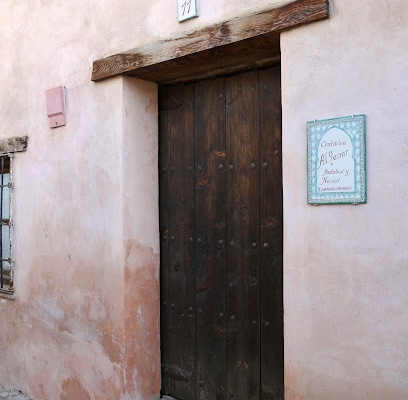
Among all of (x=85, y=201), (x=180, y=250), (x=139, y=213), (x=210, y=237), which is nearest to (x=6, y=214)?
(x=85, y=201)

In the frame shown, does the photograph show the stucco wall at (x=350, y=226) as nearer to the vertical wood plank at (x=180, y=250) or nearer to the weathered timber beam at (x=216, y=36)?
the weathered timber beam at (x=216, y=36)

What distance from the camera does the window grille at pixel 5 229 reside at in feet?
14.4

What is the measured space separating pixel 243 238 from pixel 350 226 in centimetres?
87

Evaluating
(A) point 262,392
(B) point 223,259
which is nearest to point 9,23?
(B) point 223,259

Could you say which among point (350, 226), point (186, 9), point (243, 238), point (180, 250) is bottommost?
point (180, 250)

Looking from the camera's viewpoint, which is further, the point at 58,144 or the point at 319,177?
the point at 58,144

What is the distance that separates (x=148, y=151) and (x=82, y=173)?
1.75 feet

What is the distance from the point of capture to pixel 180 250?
3.45 meters

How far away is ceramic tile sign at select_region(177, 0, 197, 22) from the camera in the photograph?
295cm

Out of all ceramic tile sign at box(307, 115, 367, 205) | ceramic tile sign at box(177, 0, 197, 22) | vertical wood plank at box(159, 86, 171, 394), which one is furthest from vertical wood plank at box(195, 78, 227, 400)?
ceramic tile sign at box(307, 115, 367, 205)

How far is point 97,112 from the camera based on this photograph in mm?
3551

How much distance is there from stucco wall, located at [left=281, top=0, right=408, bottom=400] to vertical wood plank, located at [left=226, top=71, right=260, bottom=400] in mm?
506

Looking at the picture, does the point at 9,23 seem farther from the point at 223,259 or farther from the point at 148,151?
the point at 223,259

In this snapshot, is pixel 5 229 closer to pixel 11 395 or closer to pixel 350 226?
pixel 11 395
